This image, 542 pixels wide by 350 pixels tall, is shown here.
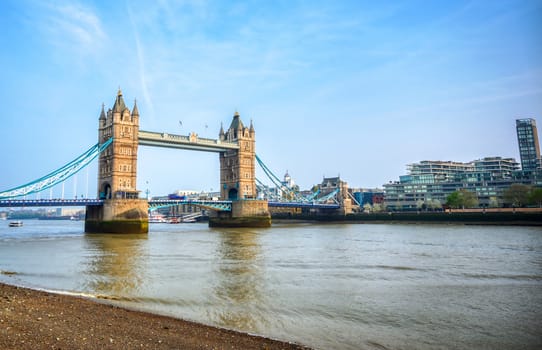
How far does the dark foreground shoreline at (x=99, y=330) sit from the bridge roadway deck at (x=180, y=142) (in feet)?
142

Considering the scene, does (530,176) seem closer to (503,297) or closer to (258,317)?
(503,297)

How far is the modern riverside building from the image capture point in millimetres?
82062

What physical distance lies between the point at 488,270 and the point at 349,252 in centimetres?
872

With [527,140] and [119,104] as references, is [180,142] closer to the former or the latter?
[119,104]

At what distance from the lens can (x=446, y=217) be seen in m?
57.6

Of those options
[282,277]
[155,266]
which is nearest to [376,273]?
[282,277]

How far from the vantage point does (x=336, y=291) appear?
1188cm

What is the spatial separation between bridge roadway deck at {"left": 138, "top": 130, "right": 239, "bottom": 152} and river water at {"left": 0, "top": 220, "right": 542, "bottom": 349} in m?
31.0

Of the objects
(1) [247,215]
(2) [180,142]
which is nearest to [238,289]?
(2) [180,142]

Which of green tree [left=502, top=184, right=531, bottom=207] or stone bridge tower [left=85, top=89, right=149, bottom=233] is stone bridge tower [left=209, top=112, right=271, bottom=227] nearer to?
stone bridge tower [left=85, top=89, right=149, bottom=233]

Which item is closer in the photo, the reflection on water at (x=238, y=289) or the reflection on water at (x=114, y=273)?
the reflection on water at (x=238, y=289)

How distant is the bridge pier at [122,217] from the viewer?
41.2 meters

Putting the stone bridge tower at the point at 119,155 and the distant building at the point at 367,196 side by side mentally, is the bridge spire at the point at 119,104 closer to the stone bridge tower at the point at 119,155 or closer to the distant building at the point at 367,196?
the stone bridge tower at the point at 119,155

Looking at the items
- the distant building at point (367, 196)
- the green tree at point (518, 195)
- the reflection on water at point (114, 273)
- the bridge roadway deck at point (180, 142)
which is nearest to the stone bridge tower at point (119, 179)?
the bridge roadway deck at point (180, 142)
